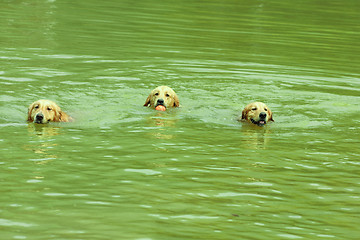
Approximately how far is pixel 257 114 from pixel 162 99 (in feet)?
7.23

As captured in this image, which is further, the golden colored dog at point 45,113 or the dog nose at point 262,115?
the dog nose at point 262,115

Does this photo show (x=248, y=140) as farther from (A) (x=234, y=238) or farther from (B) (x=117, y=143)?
(A) (x=234, y=238)

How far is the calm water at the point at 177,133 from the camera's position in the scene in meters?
7.54

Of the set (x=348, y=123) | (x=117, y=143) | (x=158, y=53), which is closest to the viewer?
(x=117, y=143)

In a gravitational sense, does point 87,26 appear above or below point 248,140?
above

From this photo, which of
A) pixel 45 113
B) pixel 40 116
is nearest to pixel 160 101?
pixel 45 113

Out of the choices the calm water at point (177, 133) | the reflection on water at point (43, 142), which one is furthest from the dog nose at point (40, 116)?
the calm water at point (177, 133)

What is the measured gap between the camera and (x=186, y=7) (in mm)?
34344

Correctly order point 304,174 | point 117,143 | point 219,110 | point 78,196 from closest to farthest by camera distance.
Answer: point 78,196, point 304,174, point 117,143, point 219,110

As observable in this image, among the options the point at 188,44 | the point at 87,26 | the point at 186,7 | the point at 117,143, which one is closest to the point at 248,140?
the point at 117,143

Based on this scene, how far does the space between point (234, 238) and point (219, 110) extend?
8341 millimetres

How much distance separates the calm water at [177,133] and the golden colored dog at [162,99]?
0.95ft

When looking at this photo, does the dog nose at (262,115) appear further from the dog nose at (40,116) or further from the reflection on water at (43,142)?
the dog nose at (40,116)

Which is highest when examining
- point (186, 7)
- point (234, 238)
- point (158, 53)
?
point (186, 7)
